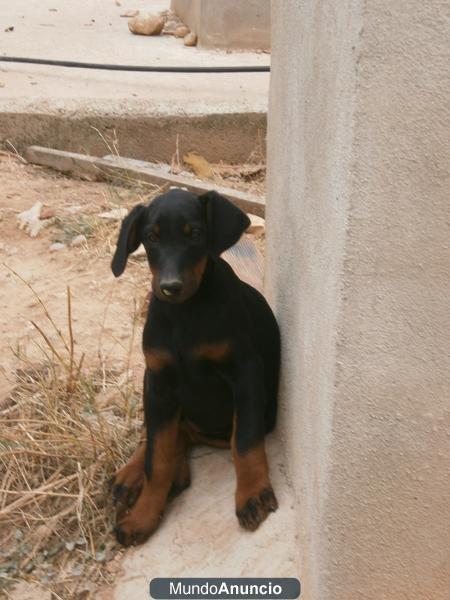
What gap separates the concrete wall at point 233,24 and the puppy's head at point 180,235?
6.21 m

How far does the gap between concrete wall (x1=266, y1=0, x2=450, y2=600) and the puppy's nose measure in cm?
38

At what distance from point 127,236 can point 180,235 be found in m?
0.20

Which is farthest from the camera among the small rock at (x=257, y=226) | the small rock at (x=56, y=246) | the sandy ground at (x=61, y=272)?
the small rock at (x=257, y=226)

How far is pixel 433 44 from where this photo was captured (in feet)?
6.70

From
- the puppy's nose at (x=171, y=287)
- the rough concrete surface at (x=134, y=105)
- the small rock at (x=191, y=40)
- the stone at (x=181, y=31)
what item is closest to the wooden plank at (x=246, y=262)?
the puppy's nose at (x=171, y=287)

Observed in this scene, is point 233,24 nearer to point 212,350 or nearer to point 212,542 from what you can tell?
point 212,350

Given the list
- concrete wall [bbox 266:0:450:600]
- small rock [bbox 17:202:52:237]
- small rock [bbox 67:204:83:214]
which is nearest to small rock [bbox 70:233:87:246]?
small rock [bbox 17:202:52:237]

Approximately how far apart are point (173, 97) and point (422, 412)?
17.0ft

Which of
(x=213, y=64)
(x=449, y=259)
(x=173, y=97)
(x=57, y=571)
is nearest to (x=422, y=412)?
(x=449, y=259)

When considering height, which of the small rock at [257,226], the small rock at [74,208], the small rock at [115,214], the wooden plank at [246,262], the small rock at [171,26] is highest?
the wooden plank at [246,262]

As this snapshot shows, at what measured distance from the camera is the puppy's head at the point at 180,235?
9.43ft

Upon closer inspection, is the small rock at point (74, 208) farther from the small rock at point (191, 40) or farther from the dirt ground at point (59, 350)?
the small rock at point (191, 40)

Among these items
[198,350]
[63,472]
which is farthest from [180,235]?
[63,472]

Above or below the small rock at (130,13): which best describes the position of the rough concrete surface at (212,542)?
above
